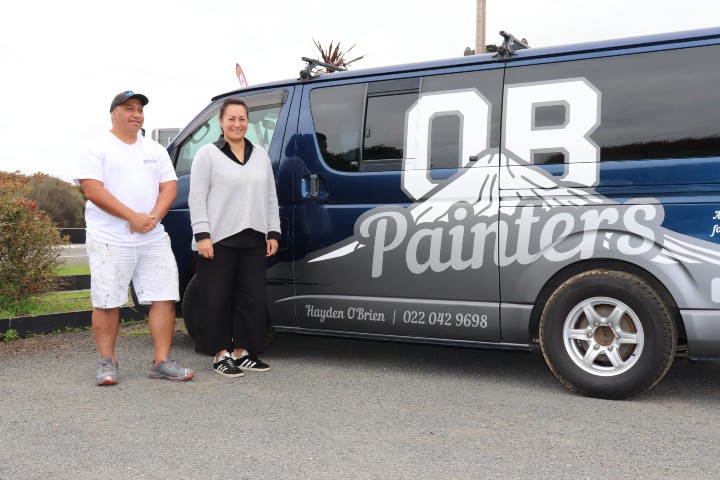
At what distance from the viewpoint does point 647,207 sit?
13.4 feet

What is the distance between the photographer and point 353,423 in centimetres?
379

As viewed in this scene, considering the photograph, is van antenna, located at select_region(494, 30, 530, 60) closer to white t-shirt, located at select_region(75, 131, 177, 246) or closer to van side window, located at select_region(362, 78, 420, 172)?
van side window, located at select_region(362, 78, 420, 172)

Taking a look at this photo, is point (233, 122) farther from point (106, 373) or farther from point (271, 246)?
point (106, 373)

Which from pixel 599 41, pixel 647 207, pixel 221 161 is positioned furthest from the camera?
pixel 221 161

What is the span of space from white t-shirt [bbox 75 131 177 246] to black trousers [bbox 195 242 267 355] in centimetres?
48

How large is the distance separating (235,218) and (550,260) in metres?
2.12

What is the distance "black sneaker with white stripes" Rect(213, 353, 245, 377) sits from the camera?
4.89 m

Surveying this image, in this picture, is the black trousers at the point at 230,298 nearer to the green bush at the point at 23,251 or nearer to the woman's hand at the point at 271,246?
the woman's hand at the point at 271,246

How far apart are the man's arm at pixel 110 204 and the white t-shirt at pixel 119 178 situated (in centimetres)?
5

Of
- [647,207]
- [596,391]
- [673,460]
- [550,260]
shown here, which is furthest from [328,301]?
[673,460]

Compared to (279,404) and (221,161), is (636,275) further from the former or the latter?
(221,161)

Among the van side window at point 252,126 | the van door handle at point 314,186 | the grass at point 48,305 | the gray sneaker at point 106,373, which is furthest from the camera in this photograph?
the grass at point 48,305

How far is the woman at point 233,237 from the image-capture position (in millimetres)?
4832

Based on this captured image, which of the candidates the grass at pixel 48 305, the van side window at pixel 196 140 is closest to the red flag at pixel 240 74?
the grass at pixel 48 305
